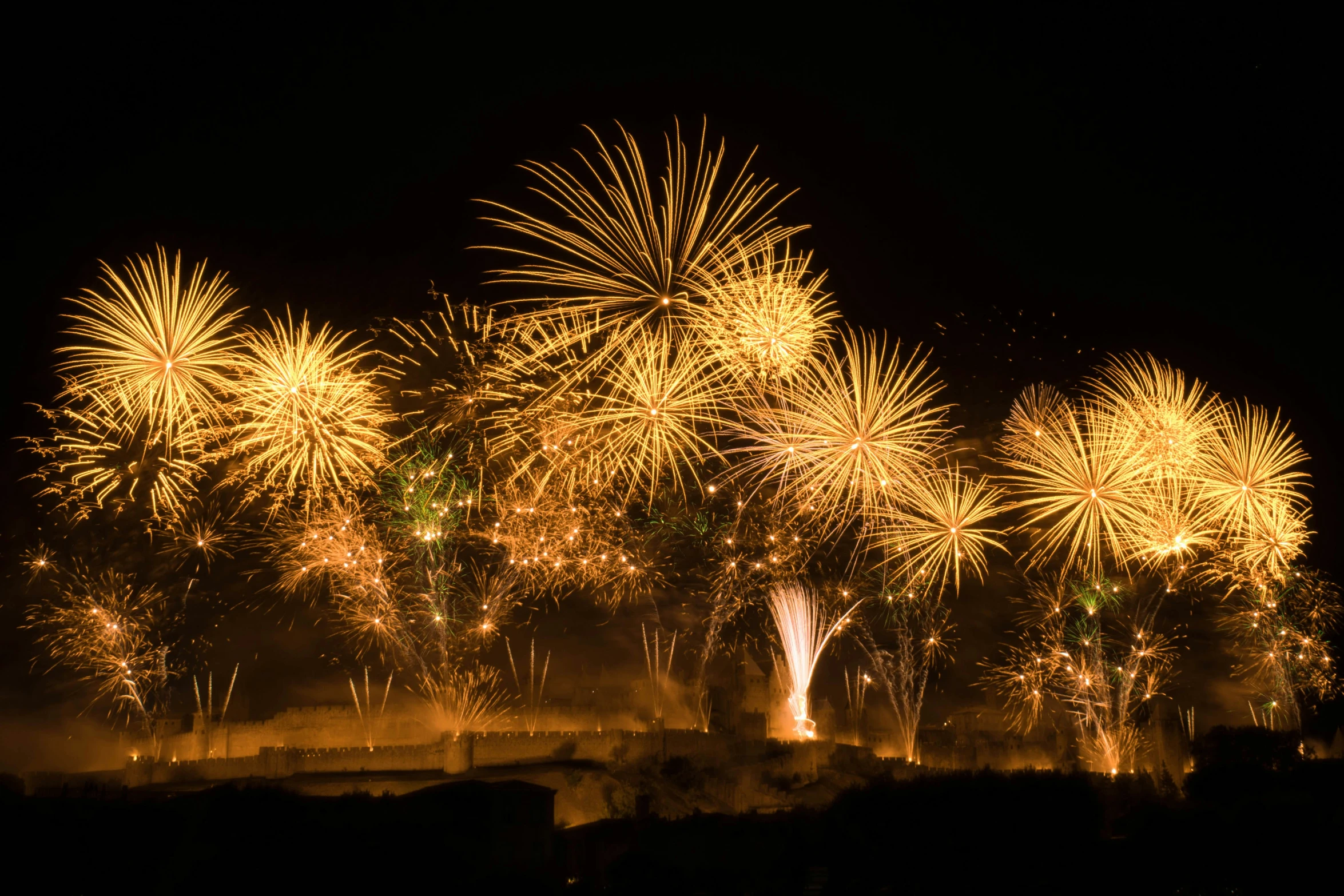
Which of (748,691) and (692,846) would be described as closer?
(692,846)

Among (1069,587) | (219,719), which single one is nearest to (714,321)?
(1069,587)

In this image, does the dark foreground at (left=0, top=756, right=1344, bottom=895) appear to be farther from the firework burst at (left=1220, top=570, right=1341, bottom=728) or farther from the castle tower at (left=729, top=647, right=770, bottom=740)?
the castle tower at (left=729, top=647, right=770, bottom=740)

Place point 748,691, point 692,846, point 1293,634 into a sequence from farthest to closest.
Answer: point 748,691 → point 1293,634 → point 692,846

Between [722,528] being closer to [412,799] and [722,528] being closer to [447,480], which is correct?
[447,480]

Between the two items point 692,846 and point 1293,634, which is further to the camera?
point 1293,634

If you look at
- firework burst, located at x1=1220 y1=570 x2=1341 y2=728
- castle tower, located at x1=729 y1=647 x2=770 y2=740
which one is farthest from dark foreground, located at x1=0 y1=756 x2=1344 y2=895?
castle tower, located at x1=729 y1=647 x2=770 y2=740

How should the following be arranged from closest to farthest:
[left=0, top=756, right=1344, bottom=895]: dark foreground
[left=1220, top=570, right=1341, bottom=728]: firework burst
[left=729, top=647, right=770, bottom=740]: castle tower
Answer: [left=0, top=756, right=1344, bottom=895]: dark foreground → [left=1220, top=570, right=1341, bottom=728]: firework burst → [left=729, top=647, right=770, bottom=740]: castle tower

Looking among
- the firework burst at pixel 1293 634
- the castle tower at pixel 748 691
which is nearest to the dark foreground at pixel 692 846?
the firework burst at pixel 1293 634

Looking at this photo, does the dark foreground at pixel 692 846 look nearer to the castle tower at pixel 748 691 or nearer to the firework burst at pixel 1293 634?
the firework burst at pixel 1293 634

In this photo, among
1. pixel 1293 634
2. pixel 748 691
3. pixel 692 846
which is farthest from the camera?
pixel 748 691
